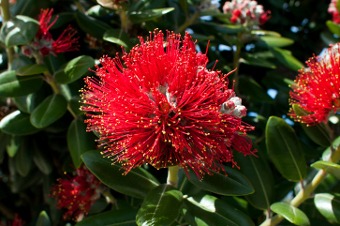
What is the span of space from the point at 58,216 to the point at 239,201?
114 cm

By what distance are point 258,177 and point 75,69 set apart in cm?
87

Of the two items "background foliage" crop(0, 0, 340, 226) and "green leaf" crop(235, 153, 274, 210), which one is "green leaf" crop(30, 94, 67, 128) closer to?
"background foliage" crop(0, 0, 340, 226)

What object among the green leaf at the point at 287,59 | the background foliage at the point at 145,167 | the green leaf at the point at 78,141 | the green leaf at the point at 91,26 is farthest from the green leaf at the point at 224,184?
the green leaf at the point at 287,59

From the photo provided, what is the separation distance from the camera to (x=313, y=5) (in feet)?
12.9

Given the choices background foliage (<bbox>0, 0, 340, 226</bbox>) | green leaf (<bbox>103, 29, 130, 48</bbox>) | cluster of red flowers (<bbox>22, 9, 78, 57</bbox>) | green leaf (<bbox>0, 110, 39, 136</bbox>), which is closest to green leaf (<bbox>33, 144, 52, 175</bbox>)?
background foliage (<bbox>0, 0, 340, 226</bbox>)

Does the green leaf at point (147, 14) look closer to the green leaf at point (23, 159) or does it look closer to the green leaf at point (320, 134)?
the green leaf at point (320, 134)

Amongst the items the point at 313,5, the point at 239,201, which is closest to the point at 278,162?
the point at 239,201

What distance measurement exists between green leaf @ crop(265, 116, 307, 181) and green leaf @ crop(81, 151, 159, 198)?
1.54 feet

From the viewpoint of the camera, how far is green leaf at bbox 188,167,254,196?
1.82 m

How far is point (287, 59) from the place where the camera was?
284 centimetres

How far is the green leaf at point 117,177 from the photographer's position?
6.19 ft

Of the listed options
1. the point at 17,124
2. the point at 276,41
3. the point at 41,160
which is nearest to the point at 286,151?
the point at 276,41

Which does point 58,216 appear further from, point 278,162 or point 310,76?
point 310,76

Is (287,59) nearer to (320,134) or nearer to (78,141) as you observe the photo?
(320,134)
